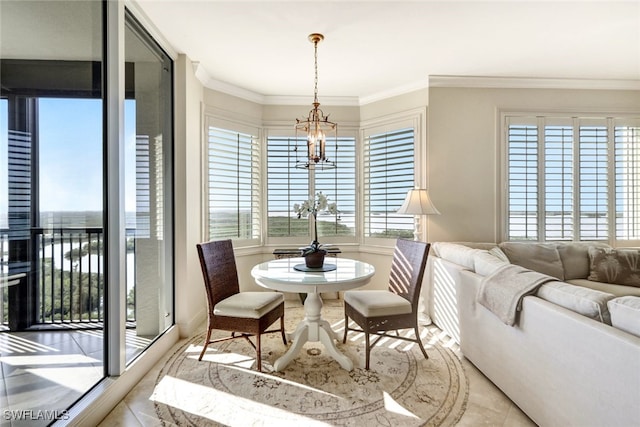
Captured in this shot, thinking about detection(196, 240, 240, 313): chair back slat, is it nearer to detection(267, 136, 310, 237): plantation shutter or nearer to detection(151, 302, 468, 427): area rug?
detection(151, 302, 468, 427): area rug

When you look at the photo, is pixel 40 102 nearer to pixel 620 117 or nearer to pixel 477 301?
pixel 477 301

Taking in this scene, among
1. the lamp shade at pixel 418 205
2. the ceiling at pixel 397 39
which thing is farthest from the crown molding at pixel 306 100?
the lamp shade at pixel 418 205

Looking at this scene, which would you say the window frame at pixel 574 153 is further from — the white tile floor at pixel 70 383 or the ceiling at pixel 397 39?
the white tile floor at pixel 70 383

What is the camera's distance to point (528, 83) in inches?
144

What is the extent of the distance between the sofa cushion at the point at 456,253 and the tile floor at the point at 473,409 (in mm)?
894

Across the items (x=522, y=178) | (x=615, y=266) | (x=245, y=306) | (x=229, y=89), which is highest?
(x=229, y=89)

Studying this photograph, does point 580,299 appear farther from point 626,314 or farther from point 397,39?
point 397,39

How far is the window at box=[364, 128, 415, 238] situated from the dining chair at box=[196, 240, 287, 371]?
194 cm

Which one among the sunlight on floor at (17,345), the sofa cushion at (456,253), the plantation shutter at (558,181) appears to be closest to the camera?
the sunlight on floor at (17,345)

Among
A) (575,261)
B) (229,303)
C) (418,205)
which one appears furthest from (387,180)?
(229,303)

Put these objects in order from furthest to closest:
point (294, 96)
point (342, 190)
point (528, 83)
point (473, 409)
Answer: point (342, 190) → point (294, 96) → point (528, 83) → point (473, 409)

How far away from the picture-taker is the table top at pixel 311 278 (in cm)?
216

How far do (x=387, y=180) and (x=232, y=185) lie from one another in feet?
6.56

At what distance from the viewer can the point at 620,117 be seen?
3758mm
